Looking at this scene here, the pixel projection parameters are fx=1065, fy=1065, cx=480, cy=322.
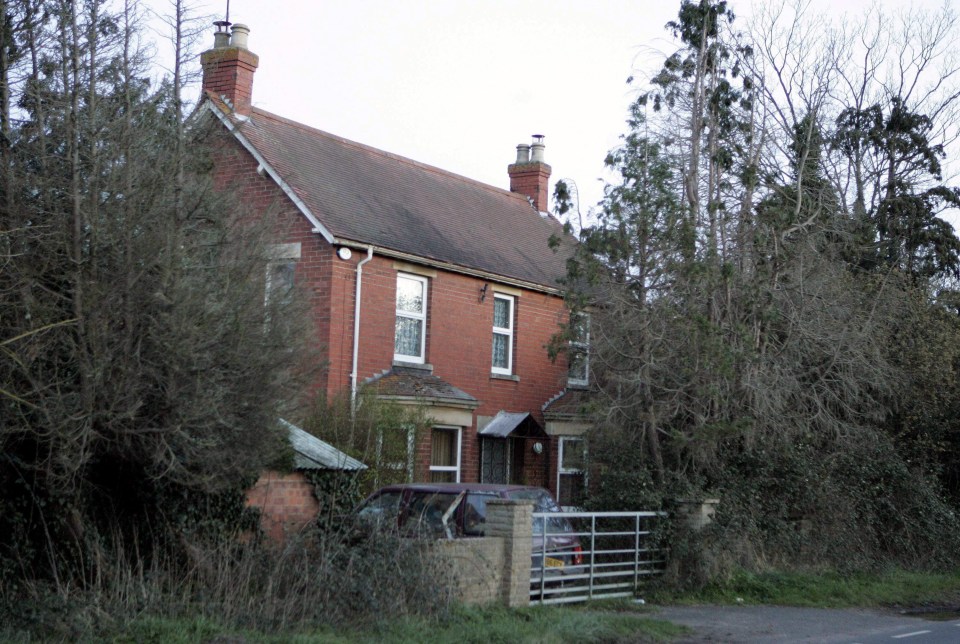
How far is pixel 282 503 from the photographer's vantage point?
11844 mm

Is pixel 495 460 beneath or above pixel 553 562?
above

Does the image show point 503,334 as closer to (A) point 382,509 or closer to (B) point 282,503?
(A) point 382,509

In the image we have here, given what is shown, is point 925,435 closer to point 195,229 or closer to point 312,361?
point 312,361

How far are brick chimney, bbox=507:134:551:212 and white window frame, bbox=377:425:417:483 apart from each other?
13002 millimetres

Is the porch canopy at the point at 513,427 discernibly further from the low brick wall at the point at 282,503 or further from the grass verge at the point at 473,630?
the low brick wall at the point at 282,503

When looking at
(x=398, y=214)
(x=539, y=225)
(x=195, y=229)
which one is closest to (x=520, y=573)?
(x=195, y=229)

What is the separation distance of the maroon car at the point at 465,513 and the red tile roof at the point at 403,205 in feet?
23.6

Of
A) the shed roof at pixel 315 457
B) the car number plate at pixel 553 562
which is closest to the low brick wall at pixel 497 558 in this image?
the car number plate at pixel 553 562

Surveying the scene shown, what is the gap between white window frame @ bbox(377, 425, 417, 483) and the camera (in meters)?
17.9

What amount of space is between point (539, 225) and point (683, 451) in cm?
1299

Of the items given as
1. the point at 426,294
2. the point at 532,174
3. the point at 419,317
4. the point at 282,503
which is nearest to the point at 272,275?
the point at 282,503

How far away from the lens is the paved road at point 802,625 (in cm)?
1173

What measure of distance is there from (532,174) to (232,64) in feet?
37.8

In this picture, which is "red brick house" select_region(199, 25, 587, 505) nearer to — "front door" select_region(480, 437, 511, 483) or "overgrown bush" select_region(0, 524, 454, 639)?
"front door" select_region(480, 437, 511, 483)
